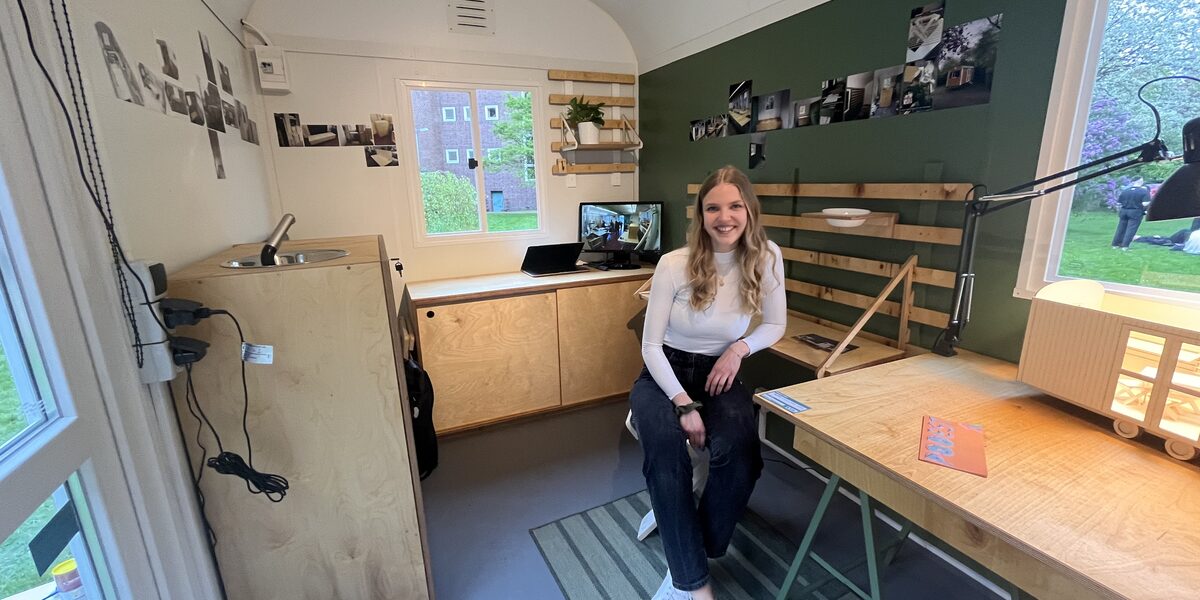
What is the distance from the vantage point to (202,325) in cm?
117

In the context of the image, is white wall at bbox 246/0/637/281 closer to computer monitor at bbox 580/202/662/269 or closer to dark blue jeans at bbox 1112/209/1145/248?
computer monitor at bbox 580/202/662/269

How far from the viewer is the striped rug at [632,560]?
1673 millimetres

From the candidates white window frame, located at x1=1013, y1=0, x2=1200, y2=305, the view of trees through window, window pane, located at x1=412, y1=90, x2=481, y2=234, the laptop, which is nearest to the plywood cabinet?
the laptop

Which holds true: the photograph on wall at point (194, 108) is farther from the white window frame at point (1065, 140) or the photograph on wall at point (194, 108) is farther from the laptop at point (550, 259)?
the white window frame at point (1065, 140)

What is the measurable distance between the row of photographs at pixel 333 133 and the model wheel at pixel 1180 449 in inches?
126

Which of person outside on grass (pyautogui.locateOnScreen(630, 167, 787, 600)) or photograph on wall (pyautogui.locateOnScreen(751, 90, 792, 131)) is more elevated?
photograph on wall (pyautogui.locateOnScreen(751, 90, 792, 131))

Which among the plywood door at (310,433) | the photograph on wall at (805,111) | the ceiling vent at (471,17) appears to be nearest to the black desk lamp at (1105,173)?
the photograph on wall at (805,111)

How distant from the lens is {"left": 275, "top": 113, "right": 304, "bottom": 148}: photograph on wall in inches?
99.6

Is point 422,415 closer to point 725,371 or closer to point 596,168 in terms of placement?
point 725,371

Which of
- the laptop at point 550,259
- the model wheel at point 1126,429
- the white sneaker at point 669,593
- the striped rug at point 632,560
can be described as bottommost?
the striped rug at point 632,560

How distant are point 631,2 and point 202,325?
2864 millimetres

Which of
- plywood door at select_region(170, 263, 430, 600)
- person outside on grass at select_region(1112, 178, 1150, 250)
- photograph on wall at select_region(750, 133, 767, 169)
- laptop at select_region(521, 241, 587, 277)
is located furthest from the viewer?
laptop at select_region(521, 241, 587, 277)

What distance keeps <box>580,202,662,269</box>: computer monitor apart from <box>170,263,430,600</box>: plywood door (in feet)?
6.99

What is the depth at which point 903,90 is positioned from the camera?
183cm
